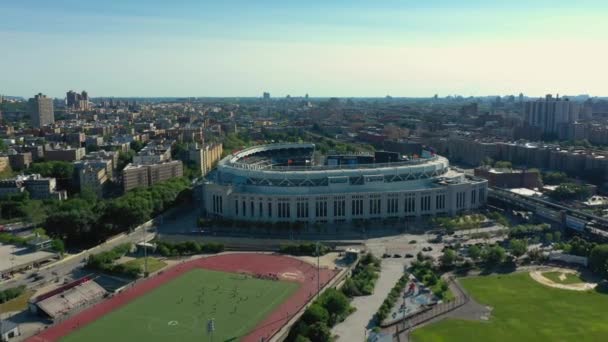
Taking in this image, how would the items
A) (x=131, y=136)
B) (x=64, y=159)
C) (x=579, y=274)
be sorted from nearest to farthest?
(x=579, y=274), (x=64, y=159), (x=131, y=136)

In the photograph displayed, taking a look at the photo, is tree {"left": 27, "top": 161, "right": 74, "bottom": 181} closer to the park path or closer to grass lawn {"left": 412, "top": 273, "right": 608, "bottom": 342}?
the park path

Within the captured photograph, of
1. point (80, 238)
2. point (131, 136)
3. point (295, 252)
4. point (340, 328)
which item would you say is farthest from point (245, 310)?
point (131, 136)

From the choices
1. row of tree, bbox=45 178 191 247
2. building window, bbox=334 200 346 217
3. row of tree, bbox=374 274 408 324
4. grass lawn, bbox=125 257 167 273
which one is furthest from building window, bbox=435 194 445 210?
row of tree, bbox=45 178 191 247

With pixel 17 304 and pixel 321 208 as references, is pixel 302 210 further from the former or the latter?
pixel 17 304

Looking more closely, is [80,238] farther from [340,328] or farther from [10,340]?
[340,328]

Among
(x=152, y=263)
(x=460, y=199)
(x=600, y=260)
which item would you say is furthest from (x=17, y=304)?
(x=460, y=199)

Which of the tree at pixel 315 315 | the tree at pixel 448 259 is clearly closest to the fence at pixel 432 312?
the tree at pixel 448 259
